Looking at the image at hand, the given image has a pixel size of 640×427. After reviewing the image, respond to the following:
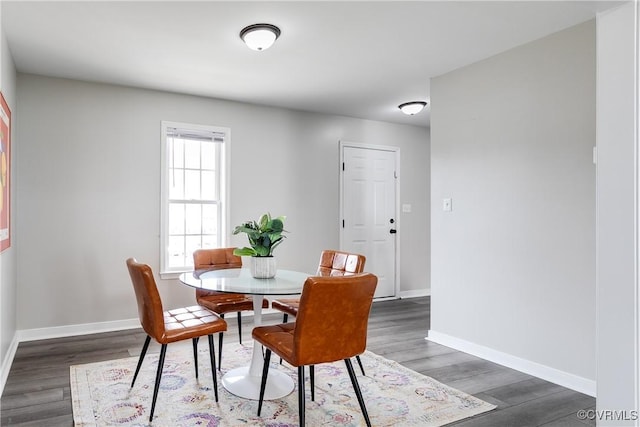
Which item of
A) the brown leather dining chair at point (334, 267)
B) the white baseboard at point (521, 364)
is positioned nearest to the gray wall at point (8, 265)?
the brown leather dining chair at point (334, 267)

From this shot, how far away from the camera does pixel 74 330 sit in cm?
415

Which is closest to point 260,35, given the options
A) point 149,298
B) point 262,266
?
point 262,266

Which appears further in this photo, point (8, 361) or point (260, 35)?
point (8, 361)

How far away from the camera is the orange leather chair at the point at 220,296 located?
3.37 metres

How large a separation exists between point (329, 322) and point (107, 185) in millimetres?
3110

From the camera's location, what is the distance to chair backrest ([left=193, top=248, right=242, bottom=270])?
376cm

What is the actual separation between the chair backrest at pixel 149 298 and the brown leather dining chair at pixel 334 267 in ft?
3.33

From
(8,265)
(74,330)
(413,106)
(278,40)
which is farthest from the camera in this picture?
(413,106)

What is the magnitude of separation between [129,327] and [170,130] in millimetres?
2018

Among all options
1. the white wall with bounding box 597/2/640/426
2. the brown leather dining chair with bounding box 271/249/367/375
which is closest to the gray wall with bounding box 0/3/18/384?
the brown leather dining chair with bounding box 271/249/367/375

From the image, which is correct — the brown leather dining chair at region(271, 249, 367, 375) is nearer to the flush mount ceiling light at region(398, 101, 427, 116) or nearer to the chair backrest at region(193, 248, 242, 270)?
the chair backrest at region(193, 248, 242, 270)

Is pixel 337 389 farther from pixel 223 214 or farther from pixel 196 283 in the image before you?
pixel 223 214

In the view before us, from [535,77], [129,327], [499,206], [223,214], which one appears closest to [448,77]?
[535,77]

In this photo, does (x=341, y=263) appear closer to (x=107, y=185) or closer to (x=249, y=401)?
(x=249, y=401)
